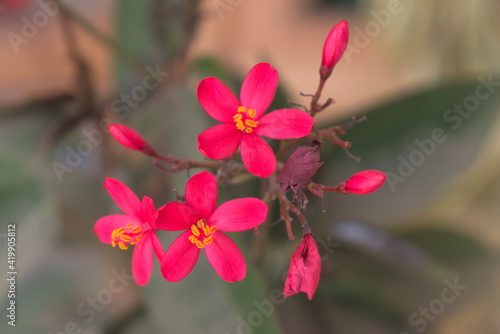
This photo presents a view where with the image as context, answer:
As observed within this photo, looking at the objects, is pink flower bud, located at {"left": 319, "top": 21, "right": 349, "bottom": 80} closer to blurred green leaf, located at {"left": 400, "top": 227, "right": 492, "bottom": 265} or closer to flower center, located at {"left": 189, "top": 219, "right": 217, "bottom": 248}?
flower center, located at {"left": 189, "top": 219, "right": 217, "bottom": 248}

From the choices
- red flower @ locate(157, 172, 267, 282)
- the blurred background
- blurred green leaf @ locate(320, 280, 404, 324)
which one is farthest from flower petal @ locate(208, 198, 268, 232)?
blurred green leaf @ locate(320, 280, 404, 324)

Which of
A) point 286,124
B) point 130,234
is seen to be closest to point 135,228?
point 130,234

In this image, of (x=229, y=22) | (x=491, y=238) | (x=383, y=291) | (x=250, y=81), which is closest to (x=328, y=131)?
(x=250, y=81)

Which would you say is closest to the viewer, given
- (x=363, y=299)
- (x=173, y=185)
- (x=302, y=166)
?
(x=302, y=166)

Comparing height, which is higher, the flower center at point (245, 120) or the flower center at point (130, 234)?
the flower center at point (245, 120)

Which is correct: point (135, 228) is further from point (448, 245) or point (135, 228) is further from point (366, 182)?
point (448, 245)

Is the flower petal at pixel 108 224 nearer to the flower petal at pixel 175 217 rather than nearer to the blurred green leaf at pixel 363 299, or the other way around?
the flower petal at pixel 175 217

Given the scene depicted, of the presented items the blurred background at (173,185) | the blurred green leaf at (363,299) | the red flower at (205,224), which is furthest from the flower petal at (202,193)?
the blurred green leaf at (363,299)
